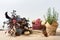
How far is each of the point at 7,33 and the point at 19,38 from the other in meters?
0.17

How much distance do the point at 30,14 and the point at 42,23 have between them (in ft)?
1.14

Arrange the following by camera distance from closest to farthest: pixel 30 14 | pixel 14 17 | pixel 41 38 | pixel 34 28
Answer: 1. pixel 41 38
2. pixel 14 17
3. pixel 34 28
4. pixel 30 14

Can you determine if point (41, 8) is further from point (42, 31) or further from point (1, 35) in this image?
point (1, 35)

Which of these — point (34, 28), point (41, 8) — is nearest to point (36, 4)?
point (41, 8)

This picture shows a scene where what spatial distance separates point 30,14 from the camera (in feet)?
6.32

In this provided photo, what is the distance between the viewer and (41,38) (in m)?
1.49

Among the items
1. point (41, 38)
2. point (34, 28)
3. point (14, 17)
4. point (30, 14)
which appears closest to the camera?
point (41, 38)

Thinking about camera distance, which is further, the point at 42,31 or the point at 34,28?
the point at 34,28

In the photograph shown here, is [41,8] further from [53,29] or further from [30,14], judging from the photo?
[53,29]

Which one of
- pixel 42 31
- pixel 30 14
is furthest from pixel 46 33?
pixel 30 14

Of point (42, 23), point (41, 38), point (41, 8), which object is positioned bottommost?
point (41, 38)

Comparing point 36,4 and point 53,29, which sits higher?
point 36,4

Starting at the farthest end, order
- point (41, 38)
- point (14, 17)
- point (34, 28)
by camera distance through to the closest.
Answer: point (34, 28) → point (14, 17) → point (41, 38)

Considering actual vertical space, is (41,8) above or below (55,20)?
above
